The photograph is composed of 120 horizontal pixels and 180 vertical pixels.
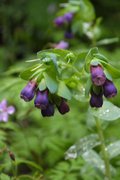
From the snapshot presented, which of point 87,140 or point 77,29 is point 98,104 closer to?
point 87,140

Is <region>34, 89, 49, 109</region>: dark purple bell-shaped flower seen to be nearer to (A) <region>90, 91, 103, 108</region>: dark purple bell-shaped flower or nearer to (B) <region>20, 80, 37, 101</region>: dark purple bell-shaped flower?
(B) <region>20, 80, 37, 101</region>: dark purple bell-shaped flower

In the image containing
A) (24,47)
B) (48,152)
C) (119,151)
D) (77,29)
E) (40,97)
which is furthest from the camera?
(24,47)

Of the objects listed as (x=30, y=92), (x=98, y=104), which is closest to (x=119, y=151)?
(x=98, y=104)

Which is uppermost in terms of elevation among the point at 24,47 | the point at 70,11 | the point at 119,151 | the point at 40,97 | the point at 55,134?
the point at 40,97

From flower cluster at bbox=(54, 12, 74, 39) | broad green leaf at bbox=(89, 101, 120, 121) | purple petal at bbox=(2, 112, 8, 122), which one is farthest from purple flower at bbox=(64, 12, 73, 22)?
broad green leaf at bbox=(89, 101, 120, 121)

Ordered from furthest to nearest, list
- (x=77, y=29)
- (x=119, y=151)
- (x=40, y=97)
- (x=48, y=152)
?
(x=77, y=29), (x=48, y=152), (x=119, y=151), (x=40, y=97)

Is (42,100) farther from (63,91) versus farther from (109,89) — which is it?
(109,89)

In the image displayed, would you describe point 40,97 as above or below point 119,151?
above
